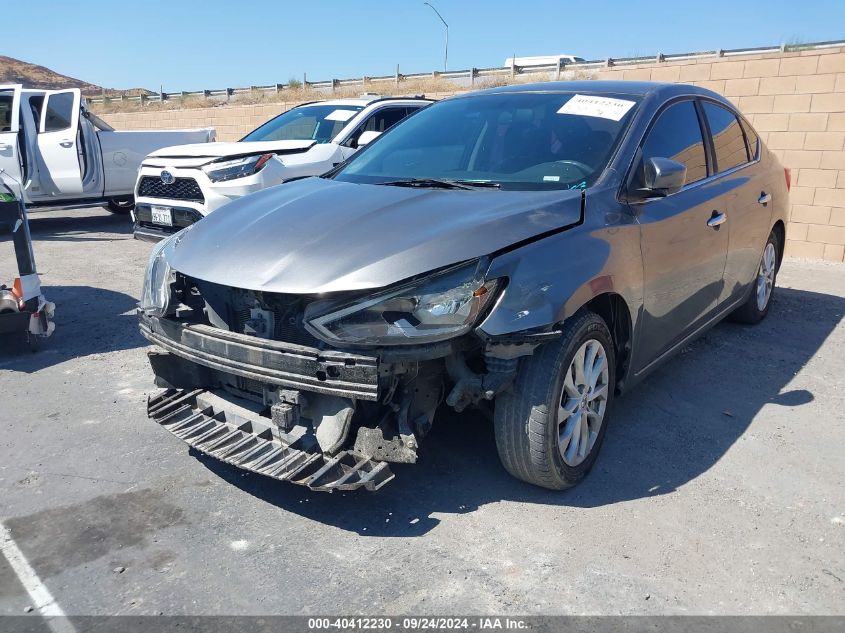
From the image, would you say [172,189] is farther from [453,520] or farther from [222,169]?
[453,520]

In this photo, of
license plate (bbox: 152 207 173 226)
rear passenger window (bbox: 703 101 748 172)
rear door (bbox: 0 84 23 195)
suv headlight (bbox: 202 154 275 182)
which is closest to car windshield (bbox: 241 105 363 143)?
suv headlight (bbox: 202 154 275 182)

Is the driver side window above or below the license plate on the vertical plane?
above

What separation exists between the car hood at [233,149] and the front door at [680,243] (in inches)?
180

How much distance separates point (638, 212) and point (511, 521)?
63.8 inches

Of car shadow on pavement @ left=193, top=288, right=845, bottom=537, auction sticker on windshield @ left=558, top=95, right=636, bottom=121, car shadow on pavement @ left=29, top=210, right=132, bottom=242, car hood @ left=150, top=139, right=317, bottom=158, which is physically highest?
auction sticker on windshield @ left=558, top=95, right=636, bottom=121

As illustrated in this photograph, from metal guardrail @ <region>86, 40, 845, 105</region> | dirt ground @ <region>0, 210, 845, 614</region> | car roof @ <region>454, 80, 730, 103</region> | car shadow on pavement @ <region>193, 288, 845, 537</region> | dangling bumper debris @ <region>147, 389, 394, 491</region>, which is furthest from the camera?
metal guardrail @ <region>86, 40, 845, 105</region>

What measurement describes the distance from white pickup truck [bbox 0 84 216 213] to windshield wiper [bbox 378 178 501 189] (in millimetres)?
8055

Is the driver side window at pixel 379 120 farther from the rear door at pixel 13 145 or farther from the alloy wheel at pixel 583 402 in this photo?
the alloy wheel at pixel 583 402

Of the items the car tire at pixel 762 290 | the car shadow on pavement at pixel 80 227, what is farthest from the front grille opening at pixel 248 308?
the car shadow on pavement at pixel 80 227

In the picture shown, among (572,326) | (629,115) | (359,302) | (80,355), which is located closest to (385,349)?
(359,302)

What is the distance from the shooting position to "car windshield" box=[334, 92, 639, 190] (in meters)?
3.55

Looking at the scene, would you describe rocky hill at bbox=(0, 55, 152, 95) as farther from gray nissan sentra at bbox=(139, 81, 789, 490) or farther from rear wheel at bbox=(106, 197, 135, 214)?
gray nissan sentra at bbox=(139, 81, 789, 490)

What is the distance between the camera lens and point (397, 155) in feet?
13.6

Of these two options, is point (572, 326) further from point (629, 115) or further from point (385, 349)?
point (629, 115)
